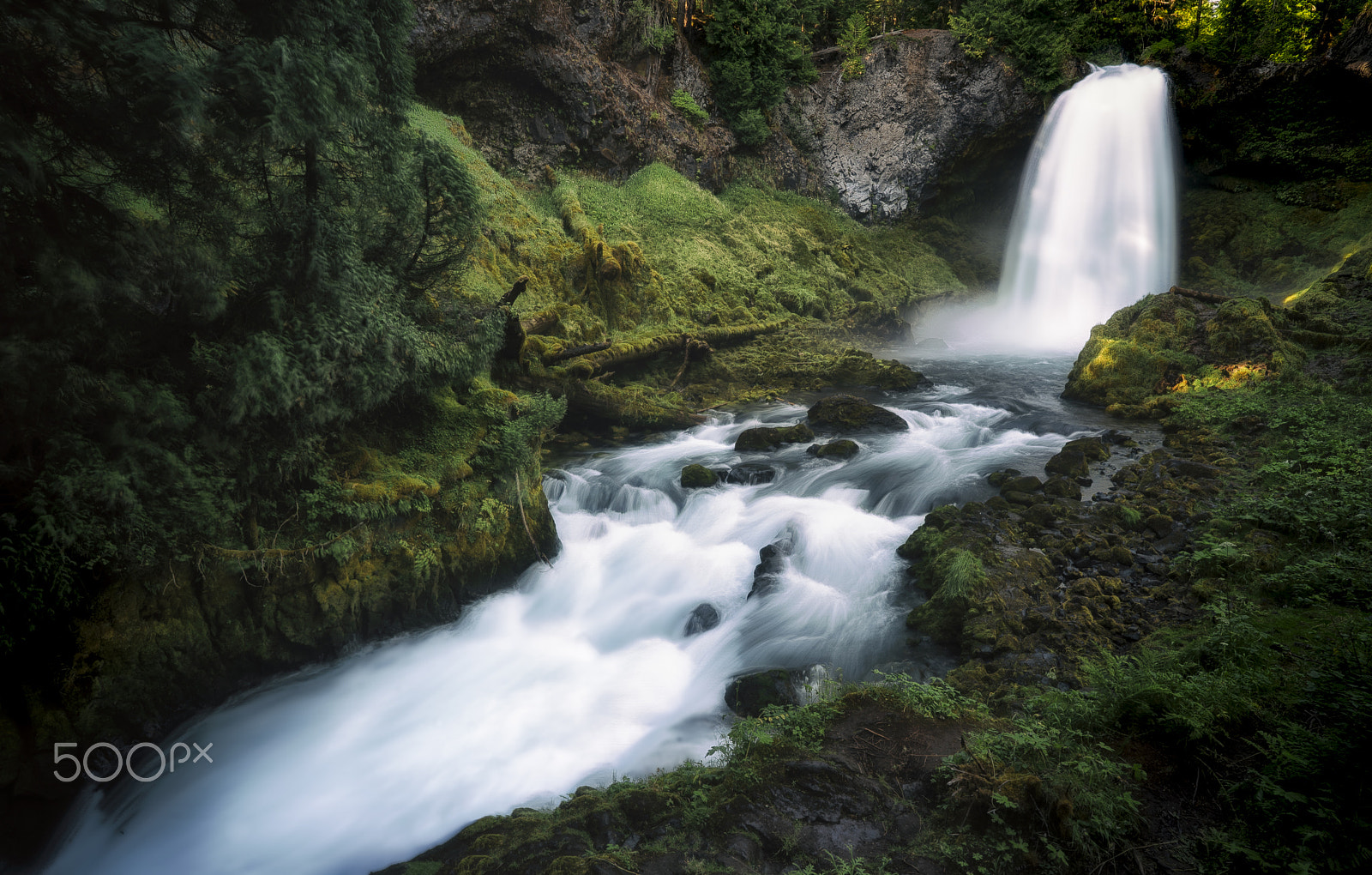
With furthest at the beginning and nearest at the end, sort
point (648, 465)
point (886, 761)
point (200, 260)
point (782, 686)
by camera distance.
Answer: point (648, 465), point (782, 686), point (200, 260), point (886, 761)

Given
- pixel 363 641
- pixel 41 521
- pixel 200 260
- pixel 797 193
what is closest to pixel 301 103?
pixel 200 260

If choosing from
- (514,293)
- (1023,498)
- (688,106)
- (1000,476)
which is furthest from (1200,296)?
(688,106)

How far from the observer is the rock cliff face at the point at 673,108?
18.8 meters

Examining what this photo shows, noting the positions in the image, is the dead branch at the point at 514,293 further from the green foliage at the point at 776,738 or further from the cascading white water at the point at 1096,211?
the cascading white water at the point at 1096,211

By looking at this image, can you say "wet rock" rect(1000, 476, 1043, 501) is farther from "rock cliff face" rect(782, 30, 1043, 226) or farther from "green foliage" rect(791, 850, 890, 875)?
"rock cliff face" rect(782, 30, 1043, 226)

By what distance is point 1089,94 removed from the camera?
2555 cm

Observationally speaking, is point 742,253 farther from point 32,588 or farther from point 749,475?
point 32,588

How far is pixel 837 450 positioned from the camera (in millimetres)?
11969

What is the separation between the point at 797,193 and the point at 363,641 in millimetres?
25689

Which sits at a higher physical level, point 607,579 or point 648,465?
point 648,465

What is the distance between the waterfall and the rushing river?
60.8 feet

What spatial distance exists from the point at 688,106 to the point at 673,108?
62 centimetres

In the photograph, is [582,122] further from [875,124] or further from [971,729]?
[971,729]

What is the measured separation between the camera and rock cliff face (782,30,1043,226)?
26781 mm
